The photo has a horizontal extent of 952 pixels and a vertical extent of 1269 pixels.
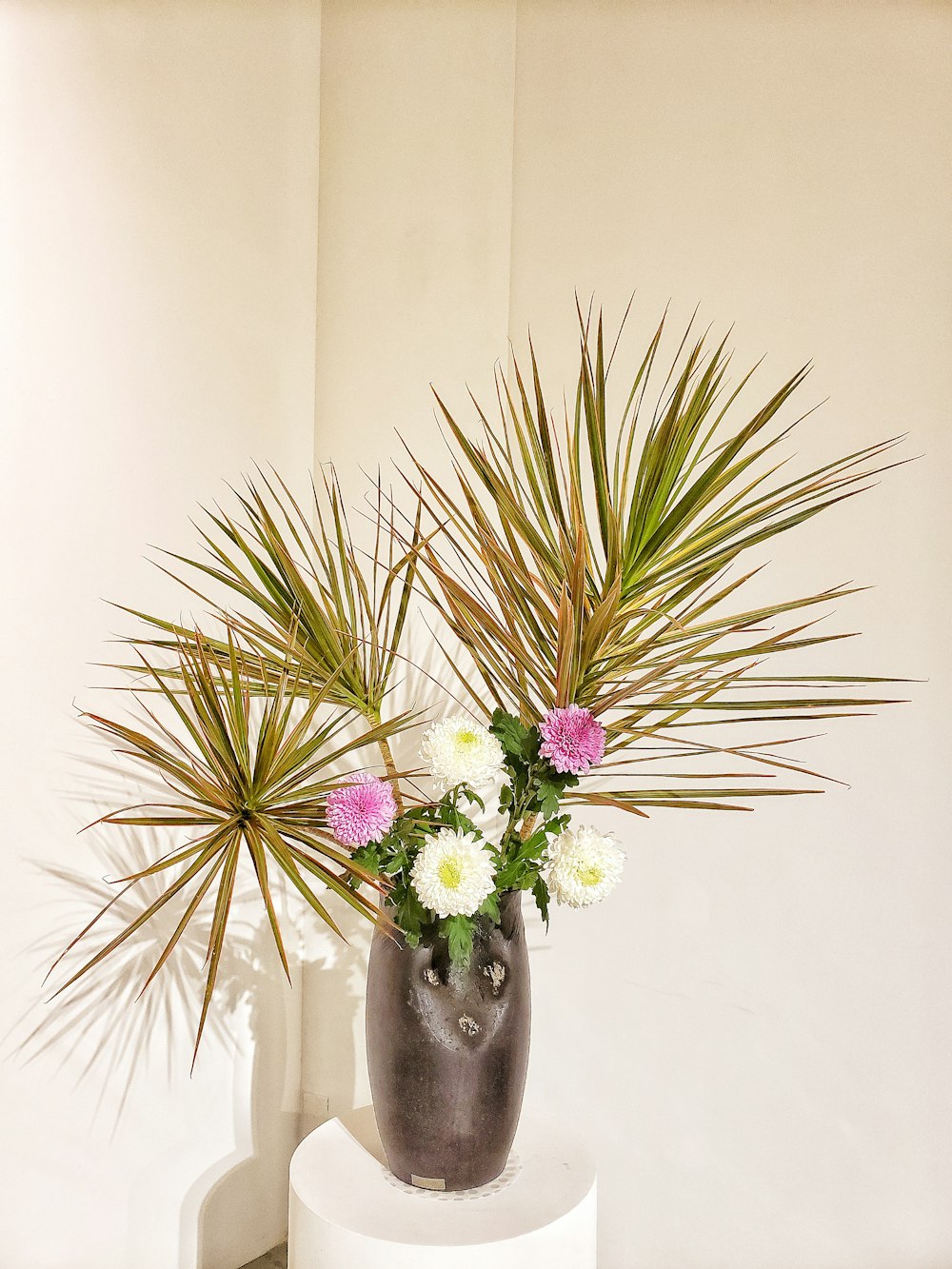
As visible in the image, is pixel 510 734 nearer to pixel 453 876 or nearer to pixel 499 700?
pixel 499 700

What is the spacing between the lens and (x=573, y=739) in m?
1.35

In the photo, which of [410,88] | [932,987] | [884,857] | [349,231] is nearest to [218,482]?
[349,231]

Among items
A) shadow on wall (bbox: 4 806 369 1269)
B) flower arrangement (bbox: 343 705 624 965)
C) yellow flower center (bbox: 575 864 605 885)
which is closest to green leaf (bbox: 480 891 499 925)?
flower arrangement (bbox: 343 705 624 965)

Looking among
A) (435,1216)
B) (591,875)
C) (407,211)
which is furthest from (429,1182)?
(407,211)

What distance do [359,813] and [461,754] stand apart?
147 mm

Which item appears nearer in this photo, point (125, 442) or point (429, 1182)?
point (429, 1182)

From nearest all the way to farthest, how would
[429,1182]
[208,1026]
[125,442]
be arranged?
[429,1182]
[125,442]
[208,1026]

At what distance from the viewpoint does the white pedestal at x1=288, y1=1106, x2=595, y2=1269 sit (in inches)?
52.9

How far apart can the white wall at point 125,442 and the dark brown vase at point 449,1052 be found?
598 mm

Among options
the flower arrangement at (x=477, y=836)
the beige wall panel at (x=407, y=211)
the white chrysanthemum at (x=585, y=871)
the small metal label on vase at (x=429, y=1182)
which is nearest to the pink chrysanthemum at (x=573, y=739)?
the flower arrangement at (x=477, y=836)

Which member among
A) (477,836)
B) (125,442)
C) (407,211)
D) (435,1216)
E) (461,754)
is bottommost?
(435,1216)

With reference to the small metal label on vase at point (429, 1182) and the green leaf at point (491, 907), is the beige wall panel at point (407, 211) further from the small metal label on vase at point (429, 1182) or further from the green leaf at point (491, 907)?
the small metal label on vase at point (429, 1182)

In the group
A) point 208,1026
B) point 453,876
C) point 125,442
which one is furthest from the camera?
point 208,1026

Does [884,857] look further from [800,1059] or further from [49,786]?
[49,786]
